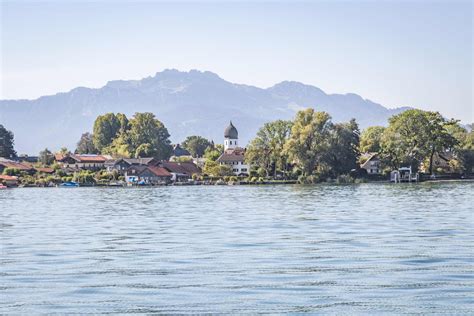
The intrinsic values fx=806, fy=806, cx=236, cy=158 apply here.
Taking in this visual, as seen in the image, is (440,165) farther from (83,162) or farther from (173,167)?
(83,162)

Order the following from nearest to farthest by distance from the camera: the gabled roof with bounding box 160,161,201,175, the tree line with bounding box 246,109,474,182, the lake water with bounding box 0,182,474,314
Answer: the lake water with bounding box 0,182,474,314 < the tree line with bounding box 246,109,474,182 < the gabled roof with bounding box 160,161,201,175

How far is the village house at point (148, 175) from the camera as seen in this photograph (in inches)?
4796

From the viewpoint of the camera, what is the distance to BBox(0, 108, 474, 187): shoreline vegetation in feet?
326

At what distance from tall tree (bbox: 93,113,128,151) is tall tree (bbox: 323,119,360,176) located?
214 ft

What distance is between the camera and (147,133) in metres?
144

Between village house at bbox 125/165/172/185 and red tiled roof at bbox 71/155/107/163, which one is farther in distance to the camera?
red tiled roof at bbox 71/155/107/163

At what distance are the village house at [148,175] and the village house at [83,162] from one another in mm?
19246

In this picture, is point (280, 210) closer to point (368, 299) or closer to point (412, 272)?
point (412, 272)

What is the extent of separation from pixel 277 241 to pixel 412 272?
7.43 meters

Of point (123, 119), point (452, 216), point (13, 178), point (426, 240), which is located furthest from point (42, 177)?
point (426, 240)

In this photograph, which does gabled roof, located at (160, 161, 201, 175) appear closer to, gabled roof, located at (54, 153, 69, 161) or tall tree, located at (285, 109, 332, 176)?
gabled roof, located at (54, 153, 69, 161)

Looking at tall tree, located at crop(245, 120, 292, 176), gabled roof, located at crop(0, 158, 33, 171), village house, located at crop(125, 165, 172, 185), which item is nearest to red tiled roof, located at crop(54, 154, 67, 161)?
gabled roof, located at crop(0, 158, 33, 171)

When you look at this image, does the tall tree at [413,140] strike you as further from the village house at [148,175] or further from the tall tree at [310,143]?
the village house at [148,175]

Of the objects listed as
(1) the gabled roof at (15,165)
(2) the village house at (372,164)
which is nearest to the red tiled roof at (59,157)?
(1) the gabled roof at (15,165)
